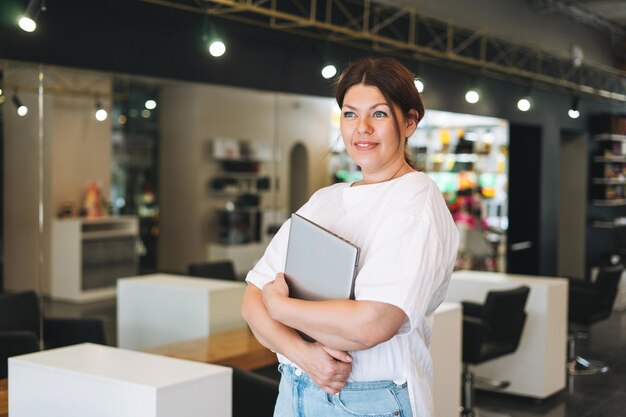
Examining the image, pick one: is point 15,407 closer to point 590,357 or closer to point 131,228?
point 131,228

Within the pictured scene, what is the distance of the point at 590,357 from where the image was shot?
7.89m

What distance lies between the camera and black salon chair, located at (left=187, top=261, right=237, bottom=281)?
598 centimetres

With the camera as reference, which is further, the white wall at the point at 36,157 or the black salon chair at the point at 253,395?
the white wall at the point at 36,157

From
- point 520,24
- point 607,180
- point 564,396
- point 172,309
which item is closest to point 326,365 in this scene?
point 172,309

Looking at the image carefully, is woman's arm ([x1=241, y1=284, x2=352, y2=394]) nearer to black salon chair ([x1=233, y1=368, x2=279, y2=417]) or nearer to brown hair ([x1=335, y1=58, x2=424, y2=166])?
brown hair ([x1=335, y1=58, x2=424, y2=166])

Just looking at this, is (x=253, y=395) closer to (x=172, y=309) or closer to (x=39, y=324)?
(x=172, y=309)

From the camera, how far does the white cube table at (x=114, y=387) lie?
7.69 ft

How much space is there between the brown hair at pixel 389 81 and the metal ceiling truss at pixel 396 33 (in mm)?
3259

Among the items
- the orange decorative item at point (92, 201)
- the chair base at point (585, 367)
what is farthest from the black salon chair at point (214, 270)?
the chair base at point (585, 367)

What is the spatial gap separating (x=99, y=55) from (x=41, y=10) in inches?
22.0

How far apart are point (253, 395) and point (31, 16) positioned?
7.92 feet

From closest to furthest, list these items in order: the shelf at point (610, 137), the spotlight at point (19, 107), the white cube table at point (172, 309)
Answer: the spotlight at point (19, 107) < the white cube table at point (172, 309) < the shelf at point (610, 137)

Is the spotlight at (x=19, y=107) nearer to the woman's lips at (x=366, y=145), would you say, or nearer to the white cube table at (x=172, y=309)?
the white cube table at (x=172, y=309)

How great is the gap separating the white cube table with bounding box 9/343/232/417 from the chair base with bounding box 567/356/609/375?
5.31 metres
